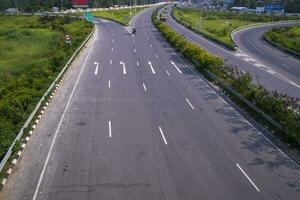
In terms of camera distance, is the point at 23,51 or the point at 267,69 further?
the point at 23,51

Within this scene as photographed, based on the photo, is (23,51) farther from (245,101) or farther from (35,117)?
(245,101)

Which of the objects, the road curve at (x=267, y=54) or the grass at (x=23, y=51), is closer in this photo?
the road curve at (x=267, y=54)

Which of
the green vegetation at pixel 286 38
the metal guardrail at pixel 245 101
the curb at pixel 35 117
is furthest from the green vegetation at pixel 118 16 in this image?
the metal guardrail at pixel 245 101

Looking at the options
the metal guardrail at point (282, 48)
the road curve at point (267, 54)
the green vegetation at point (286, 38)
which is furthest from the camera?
the green vegetation at point (286, 38)

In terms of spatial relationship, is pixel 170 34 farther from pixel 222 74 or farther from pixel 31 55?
pixel 222 74

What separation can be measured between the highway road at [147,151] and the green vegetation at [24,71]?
170 cm

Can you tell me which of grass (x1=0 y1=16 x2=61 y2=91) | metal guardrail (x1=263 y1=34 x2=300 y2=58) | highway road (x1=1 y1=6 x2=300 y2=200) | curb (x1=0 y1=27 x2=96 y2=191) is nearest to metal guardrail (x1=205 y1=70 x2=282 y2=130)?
highway road (x1=1 y1=6 x2=300 y2=200)

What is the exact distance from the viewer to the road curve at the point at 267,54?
47.3 metres

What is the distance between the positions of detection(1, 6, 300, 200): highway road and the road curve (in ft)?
52.4

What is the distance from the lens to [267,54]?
60.2m

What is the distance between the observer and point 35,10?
181750 mm

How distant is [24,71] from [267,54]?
130ft

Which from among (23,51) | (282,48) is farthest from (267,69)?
(23,51)

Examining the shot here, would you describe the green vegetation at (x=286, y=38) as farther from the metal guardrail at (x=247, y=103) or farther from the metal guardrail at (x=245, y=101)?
the metal guardrail at (x=247, y=103)
